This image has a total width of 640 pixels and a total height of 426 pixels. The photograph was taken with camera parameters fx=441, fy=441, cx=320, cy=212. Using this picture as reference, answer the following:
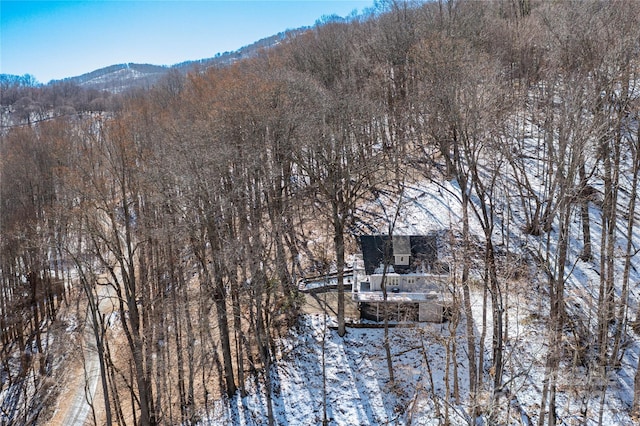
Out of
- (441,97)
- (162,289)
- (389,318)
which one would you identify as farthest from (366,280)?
(162,289)

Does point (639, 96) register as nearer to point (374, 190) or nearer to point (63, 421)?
point (374, 190)

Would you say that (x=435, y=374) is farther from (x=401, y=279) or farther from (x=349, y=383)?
(x=401, y=279)

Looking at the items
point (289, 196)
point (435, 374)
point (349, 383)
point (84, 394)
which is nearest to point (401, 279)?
point (435, 374)

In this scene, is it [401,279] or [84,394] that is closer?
[401,279]

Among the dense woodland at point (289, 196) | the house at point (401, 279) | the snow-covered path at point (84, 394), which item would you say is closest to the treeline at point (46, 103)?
the dense woodland at point (289, 196)

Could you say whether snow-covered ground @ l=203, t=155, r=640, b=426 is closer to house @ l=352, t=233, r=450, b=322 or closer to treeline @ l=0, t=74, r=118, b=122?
house @ l=352, t=233, r=450, b=322

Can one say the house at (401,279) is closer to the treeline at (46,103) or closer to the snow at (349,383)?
the snow at (349,383)
